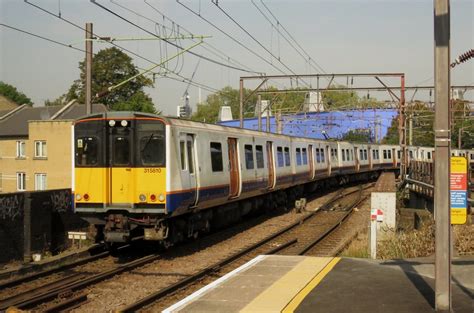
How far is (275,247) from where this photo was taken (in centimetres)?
1377

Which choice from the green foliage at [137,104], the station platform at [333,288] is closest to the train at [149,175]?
the station platform at [333,288]

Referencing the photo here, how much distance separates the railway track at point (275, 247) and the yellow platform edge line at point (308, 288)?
2209 mm

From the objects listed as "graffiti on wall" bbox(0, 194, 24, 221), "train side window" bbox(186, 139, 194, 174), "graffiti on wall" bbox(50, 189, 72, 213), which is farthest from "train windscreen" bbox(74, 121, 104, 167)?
"train side window" bbox(186, 139, 194, 174)

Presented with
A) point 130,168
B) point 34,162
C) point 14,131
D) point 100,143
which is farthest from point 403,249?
point 14,131

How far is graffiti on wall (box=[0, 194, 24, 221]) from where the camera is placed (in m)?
11.7

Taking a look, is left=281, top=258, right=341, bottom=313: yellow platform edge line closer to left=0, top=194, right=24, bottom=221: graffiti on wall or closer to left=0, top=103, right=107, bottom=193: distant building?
left=0, top=194, right=24, bottom=221: graffiti on wall

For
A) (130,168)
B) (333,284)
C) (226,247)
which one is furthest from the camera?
(226,247)

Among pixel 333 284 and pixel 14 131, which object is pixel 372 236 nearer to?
pixel 333 284

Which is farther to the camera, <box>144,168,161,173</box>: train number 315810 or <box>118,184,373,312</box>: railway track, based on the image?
<box>144,168,161,173</box>: train number 315810

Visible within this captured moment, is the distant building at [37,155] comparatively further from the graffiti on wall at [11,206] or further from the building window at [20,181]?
the graffiti on wall at [11,206]

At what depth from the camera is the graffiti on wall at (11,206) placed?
11680 mm

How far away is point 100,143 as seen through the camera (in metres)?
12.2

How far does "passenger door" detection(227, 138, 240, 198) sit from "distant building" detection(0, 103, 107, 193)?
22.0 meters

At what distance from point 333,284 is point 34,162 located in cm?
3386
